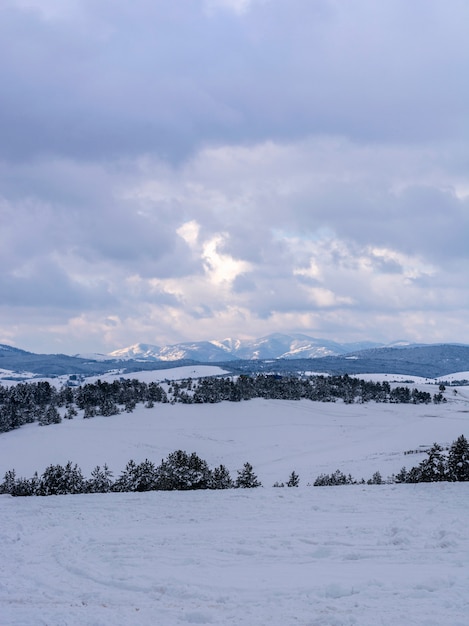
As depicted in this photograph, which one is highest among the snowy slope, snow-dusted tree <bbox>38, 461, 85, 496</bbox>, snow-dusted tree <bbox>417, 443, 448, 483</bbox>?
snow-dusted tree <bbox>417, 443, 448, 483</bbox>

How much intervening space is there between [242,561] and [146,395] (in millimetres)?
90398

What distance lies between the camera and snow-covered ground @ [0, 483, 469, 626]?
10297mm

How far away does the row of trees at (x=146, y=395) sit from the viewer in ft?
276

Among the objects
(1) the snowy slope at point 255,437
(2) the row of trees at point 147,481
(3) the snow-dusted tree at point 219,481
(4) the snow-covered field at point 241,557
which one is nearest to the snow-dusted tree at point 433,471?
(4) the snow-covered field at point 241,557

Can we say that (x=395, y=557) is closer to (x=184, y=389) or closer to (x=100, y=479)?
(x=100, y=479)

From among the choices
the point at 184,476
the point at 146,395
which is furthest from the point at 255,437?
the point at 184,476

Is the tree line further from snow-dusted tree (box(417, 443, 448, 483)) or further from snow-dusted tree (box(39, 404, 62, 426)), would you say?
snow-dusted tree (box(39, 404, 62, 426))

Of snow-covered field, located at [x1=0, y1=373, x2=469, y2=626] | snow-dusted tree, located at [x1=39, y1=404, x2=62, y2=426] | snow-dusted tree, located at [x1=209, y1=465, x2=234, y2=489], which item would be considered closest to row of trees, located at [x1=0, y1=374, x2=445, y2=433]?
snow-dusted tree, located at [x1=39, y1=404, x2=62, y2=426]

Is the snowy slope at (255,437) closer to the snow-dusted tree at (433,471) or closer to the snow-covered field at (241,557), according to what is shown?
the snow-dusted tree at (433,471)

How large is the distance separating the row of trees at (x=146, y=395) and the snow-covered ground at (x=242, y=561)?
64850mm

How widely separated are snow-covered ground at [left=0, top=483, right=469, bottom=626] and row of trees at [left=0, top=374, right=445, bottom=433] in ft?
213

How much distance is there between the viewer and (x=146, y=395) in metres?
102

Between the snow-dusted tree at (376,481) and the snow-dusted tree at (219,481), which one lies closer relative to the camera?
the snow-dusted tree at (219,481)

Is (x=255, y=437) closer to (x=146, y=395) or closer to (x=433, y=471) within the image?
(x=146, y=395)
